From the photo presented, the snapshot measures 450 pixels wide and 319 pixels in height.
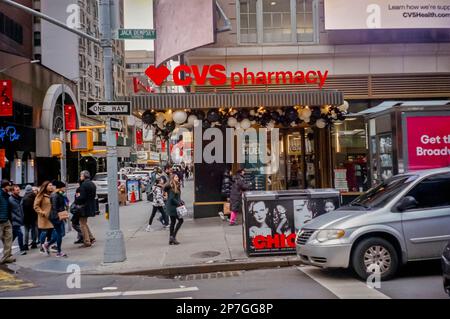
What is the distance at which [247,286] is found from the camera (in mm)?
7375

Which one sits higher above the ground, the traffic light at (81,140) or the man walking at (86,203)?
the traffic light at (81,140)

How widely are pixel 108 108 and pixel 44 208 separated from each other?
3013 millimetres

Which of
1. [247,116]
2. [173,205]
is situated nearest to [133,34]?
[173,205]

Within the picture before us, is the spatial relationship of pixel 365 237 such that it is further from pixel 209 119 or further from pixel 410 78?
pixel 410 78

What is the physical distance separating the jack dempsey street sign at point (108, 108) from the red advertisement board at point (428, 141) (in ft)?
22.6

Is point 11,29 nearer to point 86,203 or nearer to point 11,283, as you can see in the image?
point 86,203

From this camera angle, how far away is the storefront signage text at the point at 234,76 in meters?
14.1

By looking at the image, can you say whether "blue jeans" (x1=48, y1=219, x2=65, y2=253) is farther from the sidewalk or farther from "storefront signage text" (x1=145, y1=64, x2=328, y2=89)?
"storefront signage text" (x1=145, y1=64, x2=328, y2=89)

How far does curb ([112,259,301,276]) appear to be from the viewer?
8.93 metres

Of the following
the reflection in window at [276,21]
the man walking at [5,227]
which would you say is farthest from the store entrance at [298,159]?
the man walking at [5,227]

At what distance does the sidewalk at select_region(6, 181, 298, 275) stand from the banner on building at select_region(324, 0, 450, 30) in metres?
7.85

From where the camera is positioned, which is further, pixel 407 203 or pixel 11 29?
pixel 11 29

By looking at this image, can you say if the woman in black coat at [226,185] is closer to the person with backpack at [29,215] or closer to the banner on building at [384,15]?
the person with backpack at [29,215]
